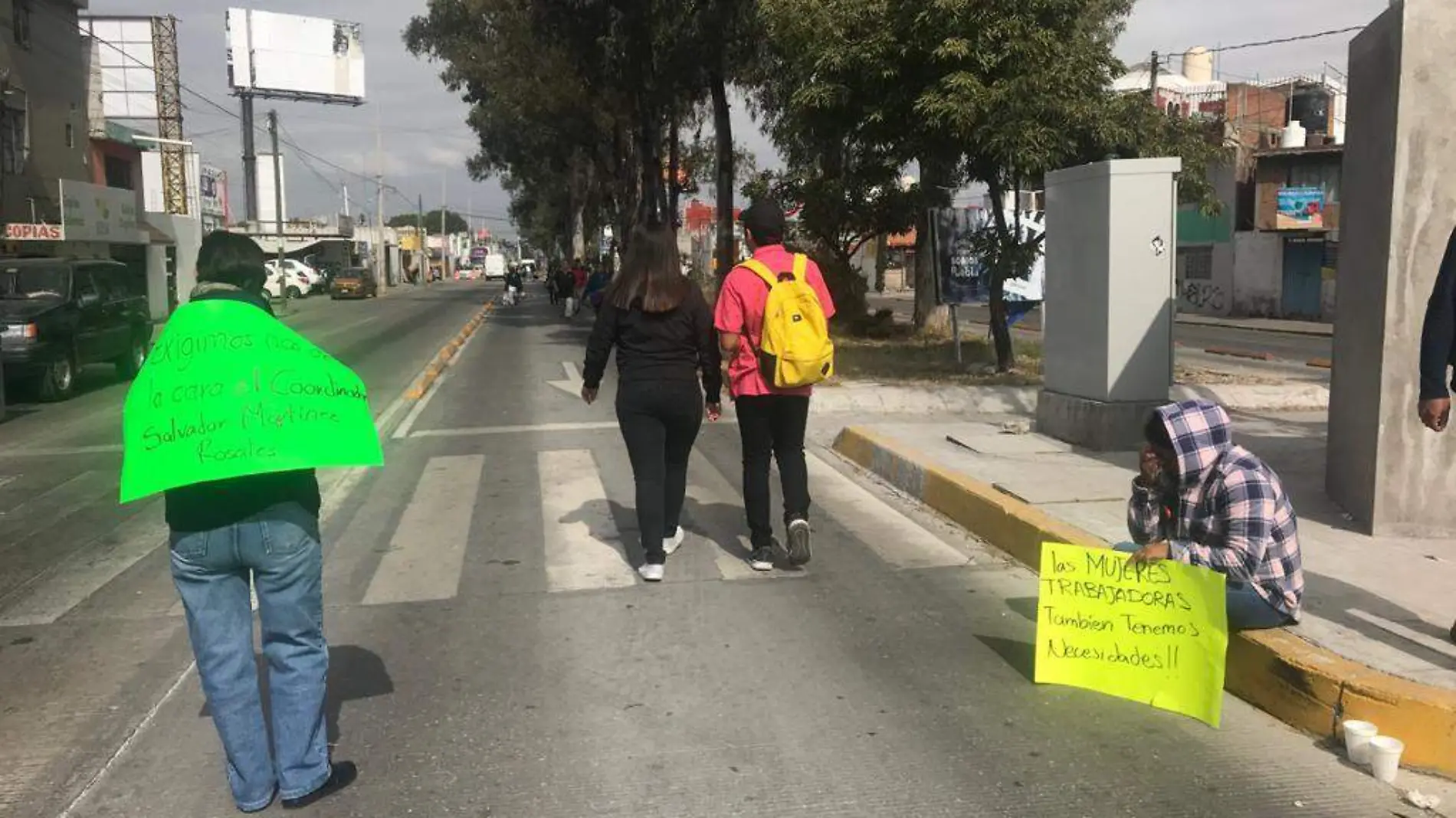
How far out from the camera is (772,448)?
6.12 metres

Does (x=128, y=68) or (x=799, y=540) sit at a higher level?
(x=128, y=68)

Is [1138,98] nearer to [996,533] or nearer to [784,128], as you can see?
[784,128]

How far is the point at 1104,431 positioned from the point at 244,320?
23.8ft

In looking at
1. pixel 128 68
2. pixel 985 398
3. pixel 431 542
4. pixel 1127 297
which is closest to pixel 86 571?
pixel 431 542

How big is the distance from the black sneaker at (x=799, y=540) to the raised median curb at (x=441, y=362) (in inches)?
368

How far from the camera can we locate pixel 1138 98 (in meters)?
13.8

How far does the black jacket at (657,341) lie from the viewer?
575 cm

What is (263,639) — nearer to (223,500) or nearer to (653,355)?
(223,500)

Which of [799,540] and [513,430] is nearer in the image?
[799,540]

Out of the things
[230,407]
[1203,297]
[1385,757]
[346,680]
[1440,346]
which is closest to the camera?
[230,407]

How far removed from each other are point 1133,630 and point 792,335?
220 cm

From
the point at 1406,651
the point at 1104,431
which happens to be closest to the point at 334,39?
the point at 1104,431

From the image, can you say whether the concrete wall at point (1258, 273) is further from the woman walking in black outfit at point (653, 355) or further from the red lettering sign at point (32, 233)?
the woman walking in black outfit at point (653, 355)

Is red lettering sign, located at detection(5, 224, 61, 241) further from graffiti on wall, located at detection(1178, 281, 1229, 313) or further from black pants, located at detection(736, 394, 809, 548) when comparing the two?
graffiti on wall, located at detection(1178, 281, 1229, 313)
